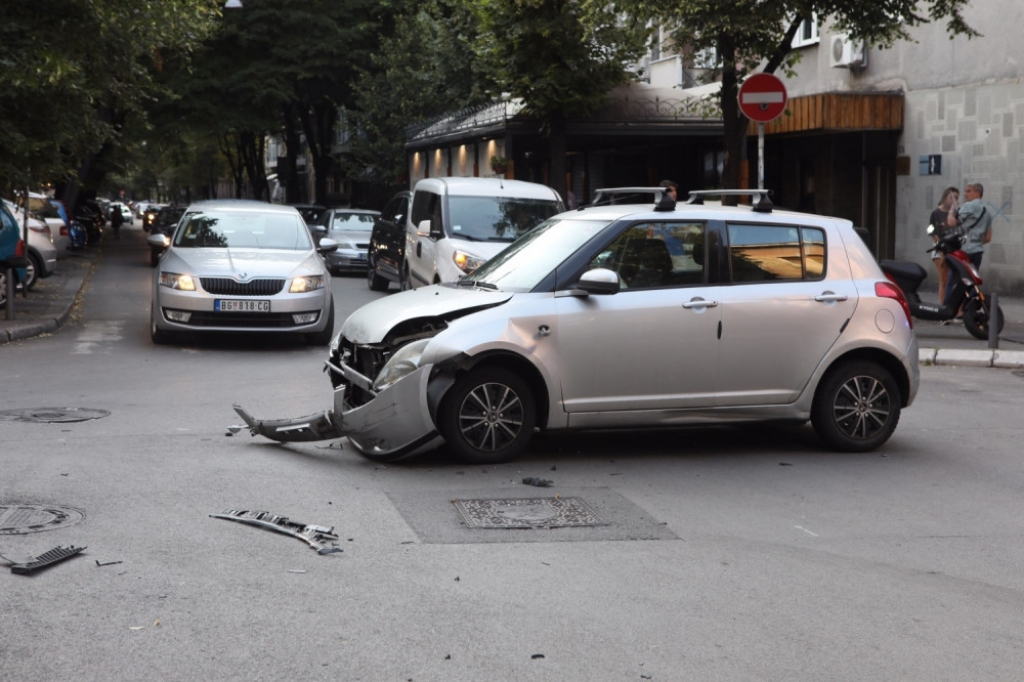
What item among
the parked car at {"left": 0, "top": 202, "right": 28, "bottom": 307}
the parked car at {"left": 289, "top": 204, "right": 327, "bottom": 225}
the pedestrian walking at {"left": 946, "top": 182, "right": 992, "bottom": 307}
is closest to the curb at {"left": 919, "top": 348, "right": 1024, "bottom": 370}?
the pedestrian walking at {"left": 946, "top": 182, "right": 992, "bottom": 307}

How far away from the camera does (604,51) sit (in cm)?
2802

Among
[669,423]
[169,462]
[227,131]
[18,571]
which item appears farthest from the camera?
[227,131]

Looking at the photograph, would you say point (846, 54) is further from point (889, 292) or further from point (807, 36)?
point (889, 292)

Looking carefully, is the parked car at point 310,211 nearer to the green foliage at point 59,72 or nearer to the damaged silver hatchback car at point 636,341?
the green foliage at point 59,72

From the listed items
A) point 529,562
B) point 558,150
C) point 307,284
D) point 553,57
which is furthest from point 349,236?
point 529,562

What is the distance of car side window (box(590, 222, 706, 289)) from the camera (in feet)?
28.0

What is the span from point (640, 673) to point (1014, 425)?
670 cm

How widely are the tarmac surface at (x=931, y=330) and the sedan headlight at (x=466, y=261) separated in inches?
207

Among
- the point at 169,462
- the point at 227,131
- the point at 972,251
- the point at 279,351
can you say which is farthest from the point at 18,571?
the point at 227,131

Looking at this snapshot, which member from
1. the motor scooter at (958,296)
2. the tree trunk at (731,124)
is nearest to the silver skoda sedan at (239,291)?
the tree trunk at (731,124)

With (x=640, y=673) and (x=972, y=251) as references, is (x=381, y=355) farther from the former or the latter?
(x=972, y=251)

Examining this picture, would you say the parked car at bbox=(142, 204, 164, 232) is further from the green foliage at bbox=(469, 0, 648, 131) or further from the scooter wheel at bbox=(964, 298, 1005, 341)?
the scooter wheel at bbox=(964, 298, 1005, 341)

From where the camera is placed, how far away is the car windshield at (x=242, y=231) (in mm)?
15828

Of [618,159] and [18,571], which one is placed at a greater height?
[618,159]
